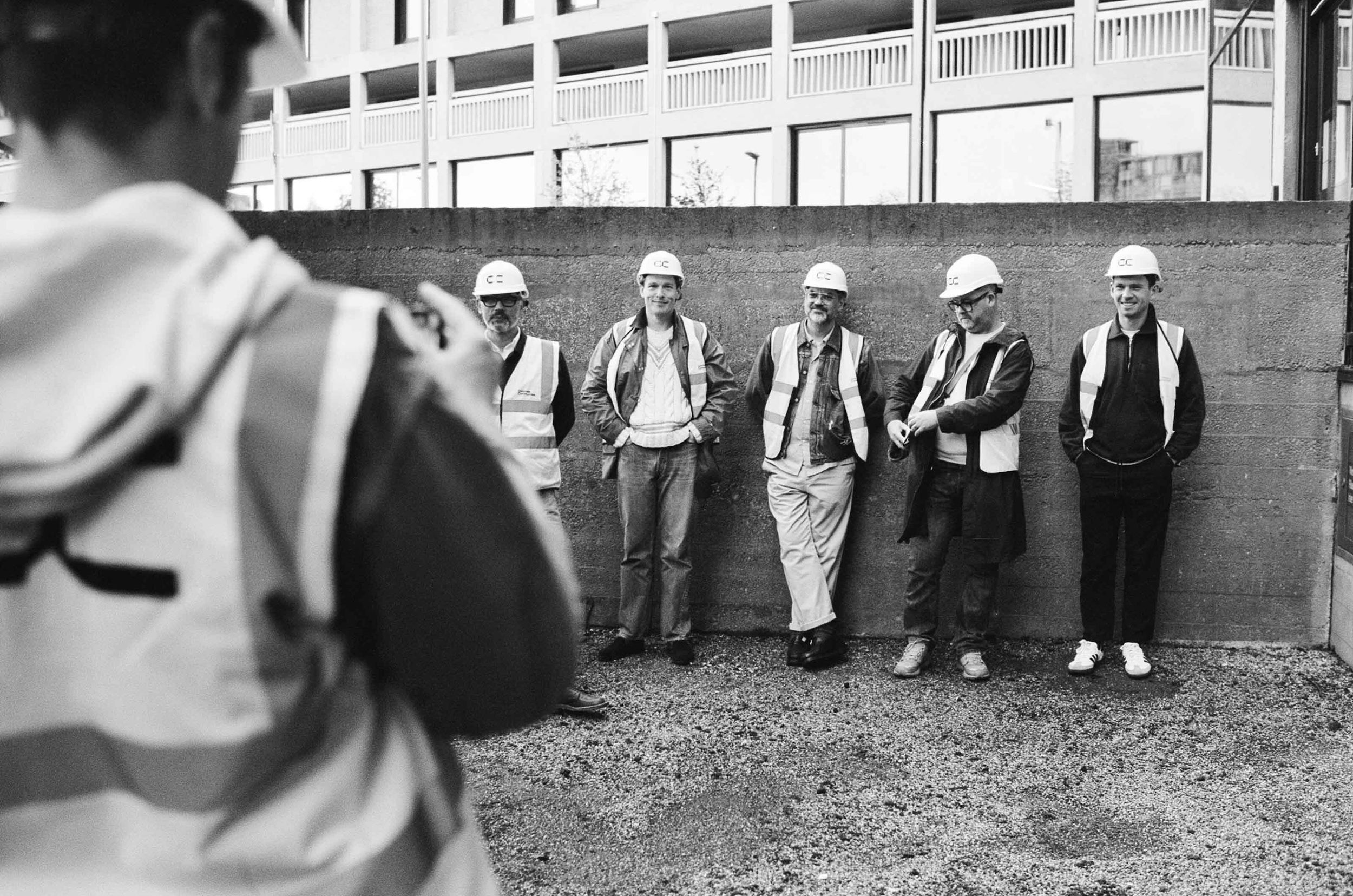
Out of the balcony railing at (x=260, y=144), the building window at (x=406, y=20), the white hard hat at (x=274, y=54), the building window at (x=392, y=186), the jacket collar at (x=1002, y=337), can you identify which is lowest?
the jacket collar at (x=1002, y=337)

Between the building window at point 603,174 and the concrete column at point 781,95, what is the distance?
2968 mm

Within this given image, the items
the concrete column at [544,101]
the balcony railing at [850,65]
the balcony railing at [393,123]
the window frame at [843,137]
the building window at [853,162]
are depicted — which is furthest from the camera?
the balcony railing at [393,123]

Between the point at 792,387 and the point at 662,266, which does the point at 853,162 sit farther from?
the point at 792,387

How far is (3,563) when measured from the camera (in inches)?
38.5

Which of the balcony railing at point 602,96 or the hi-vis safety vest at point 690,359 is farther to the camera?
the balcony railing at point 602,96

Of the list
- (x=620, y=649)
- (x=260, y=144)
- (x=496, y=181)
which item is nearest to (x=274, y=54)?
(x=620, y=649)

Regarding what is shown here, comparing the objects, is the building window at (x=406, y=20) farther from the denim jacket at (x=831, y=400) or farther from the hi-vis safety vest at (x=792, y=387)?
the denim jacket at (x=831, y=400)

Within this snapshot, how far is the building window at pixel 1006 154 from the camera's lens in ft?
75.4

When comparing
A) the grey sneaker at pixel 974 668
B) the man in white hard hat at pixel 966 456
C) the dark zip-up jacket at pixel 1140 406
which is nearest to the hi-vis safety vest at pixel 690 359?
the man in white hard hat at pixel 966 456

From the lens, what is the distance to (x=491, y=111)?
29.5 metres

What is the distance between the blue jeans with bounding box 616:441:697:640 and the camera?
6840 millimetres

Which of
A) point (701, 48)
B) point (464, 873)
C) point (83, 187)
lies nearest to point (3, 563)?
point (83, 187)

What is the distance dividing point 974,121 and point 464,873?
2433 centimetres

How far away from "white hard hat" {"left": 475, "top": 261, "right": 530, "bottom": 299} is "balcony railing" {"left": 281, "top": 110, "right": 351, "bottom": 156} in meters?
26.6
